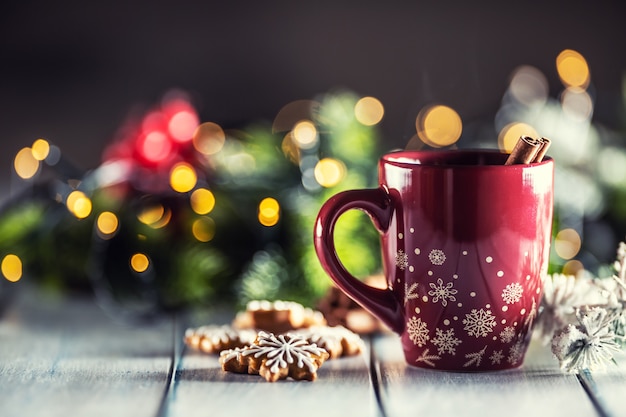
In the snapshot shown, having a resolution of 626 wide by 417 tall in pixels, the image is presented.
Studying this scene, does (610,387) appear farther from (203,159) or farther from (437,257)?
(203,159)

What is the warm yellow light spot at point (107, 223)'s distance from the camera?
3.22 ft

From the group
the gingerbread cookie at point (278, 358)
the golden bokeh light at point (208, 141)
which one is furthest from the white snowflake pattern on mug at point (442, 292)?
the golden bokeh light at point (208, 141)

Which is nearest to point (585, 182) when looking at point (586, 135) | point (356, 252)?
point (586, 135)

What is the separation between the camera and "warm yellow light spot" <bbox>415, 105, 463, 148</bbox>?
1.37 m

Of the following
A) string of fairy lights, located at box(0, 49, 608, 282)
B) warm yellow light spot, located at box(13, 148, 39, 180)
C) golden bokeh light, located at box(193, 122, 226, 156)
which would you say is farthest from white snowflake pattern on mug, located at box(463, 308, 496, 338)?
warm yellow light spot, located at box(13, 148, 39, 180)

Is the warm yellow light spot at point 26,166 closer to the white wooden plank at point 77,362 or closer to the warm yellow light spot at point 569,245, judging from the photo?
the white wooden plank at point 77,362

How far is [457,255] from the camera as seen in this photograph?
0.70m

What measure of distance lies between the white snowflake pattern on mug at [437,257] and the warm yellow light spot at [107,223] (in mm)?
400

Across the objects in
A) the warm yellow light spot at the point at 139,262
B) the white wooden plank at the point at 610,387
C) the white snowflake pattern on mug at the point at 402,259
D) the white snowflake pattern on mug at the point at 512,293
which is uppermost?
the white snowflake pattern on mug at the point at 402,259

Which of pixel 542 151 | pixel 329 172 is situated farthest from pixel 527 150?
pixel 329 172

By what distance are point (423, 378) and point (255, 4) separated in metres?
0.78

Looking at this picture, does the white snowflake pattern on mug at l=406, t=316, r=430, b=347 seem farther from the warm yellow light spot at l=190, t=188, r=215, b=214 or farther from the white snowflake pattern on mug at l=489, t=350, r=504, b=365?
the warm yellow light spot at l=190, t=188, r=215, b=214

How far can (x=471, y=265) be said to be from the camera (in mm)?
701

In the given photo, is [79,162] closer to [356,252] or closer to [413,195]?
[356,252]
